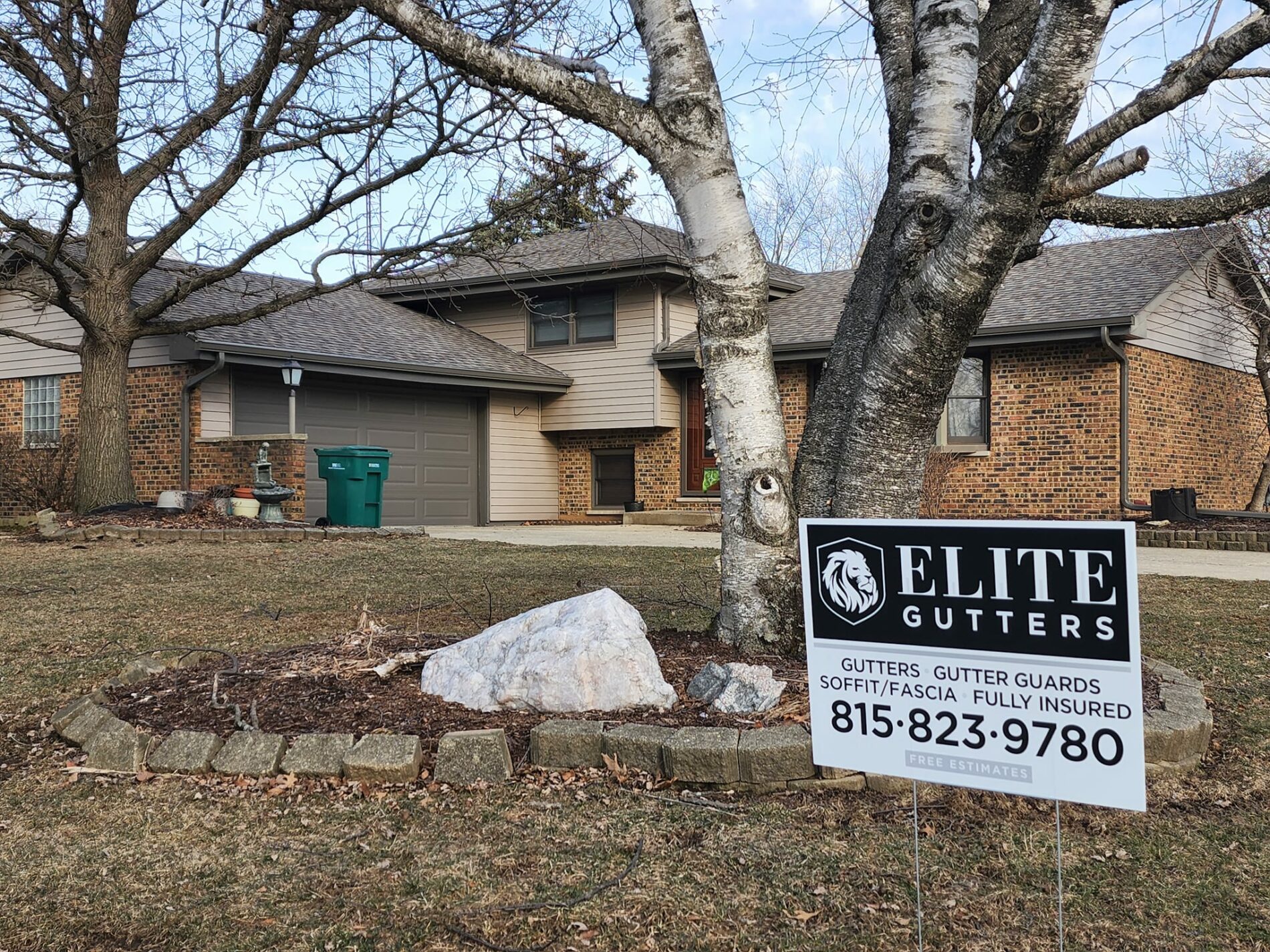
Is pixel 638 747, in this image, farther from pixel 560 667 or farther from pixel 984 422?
pixel 984 422

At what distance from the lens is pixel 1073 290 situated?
56.2 ft

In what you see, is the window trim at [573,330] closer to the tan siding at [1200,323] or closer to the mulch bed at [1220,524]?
the tan siding at [1200,323]

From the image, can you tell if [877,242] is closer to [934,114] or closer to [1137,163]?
[934,114]

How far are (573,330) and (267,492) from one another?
26.1 ft

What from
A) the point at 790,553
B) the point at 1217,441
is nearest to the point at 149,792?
the point at 790,553

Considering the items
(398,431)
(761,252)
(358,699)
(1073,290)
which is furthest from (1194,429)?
(358,699)

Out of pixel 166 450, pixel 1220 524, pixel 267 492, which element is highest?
pixel 166 450

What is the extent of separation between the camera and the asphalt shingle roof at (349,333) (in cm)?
1692

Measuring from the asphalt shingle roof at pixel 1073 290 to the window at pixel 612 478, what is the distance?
262 cm

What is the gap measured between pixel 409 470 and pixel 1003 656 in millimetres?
17543

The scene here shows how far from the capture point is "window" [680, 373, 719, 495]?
19672mm

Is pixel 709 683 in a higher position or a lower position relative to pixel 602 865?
higher

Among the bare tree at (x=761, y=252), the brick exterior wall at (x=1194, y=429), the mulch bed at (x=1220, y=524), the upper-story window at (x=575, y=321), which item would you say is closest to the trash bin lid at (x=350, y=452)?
the upper-story window at (x=575, y=321)

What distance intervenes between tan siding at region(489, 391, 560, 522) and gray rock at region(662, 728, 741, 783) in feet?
54.6
